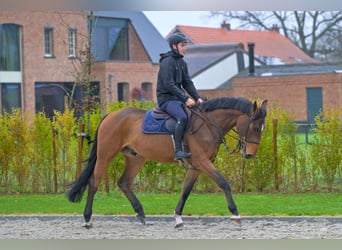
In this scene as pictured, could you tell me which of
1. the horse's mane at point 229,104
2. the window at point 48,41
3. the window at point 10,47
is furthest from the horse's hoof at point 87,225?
the window at point 48,41

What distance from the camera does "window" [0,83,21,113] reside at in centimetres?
4197

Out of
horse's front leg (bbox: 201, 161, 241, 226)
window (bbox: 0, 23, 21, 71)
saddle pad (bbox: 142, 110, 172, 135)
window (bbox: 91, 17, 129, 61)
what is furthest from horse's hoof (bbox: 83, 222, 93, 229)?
window (bbox: 91, 17, 129, 61)

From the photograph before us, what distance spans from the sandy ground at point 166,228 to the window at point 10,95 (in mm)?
29760

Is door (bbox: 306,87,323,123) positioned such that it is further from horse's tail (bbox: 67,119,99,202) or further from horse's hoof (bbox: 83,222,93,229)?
horse's hoof (bbox: 83,222,93,229)

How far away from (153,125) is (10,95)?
105 feet

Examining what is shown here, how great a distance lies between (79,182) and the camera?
477 inches

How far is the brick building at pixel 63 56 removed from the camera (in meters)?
42.5

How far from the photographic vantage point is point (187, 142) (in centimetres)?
1147

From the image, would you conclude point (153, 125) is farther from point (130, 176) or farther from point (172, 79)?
point (130, 176)

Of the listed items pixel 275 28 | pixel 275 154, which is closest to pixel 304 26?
pixel 275 28

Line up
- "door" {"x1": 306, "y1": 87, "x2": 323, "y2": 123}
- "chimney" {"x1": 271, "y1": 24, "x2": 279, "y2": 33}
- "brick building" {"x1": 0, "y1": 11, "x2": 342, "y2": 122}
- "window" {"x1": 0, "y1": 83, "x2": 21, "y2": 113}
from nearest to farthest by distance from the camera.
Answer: "window" {"x1": 0, "y1": 83, "x2": 21, "y2": 113}
"brick building" {"x1": 0, "y1": 11, "x2": 342, "y2": 122}
"door" {"x1": 306, "y1": 87, "x2": 323, "y2": 123}
"chimney" {"x1": 271, "y1": 24, "x2": 279, "y2": 33}

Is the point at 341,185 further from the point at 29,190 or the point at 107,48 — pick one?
the point at 107,48

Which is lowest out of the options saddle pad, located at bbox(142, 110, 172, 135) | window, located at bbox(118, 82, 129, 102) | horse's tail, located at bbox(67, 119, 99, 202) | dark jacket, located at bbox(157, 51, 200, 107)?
horse's tail, located at bbox(67, 119, 99, 202)

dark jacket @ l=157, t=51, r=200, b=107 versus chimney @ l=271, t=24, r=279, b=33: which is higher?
chimney @ l=271, t=24, r=279, b=33
